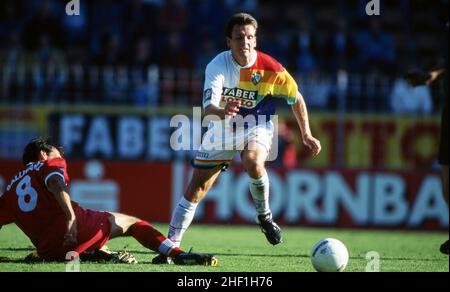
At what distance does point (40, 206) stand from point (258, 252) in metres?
3.01

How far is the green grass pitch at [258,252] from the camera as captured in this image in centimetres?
783

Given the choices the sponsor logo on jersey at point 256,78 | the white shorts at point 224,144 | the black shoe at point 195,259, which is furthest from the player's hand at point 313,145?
the black shoe at point 195,259

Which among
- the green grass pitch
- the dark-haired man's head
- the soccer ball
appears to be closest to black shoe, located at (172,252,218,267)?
the green grass pitch

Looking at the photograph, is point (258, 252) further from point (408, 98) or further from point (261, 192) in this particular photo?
point (408, 98)

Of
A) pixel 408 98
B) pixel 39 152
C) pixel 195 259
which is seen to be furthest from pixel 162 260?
pixel 408 98

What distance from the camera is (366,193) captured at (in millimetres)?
16422

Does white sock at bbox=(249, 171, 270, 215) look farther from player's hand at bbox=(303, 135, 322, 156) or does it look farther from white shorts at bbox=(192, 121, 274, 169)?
player's hand at bbox=(303, 135, 322, 156)

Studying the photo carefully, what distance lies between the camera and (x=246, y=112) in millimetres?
9023

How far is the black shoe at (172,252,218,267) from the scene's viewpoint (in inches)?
313

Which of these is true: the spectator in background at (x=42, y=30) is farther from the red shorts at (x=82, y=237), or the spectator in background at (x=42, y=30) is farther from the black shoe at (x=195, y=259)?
the black shoe at (x=195, y=259)

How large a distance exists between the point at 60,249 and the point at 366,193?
31.3 ft

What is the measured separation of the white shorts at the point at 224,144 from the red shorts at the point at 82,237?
1.34m
